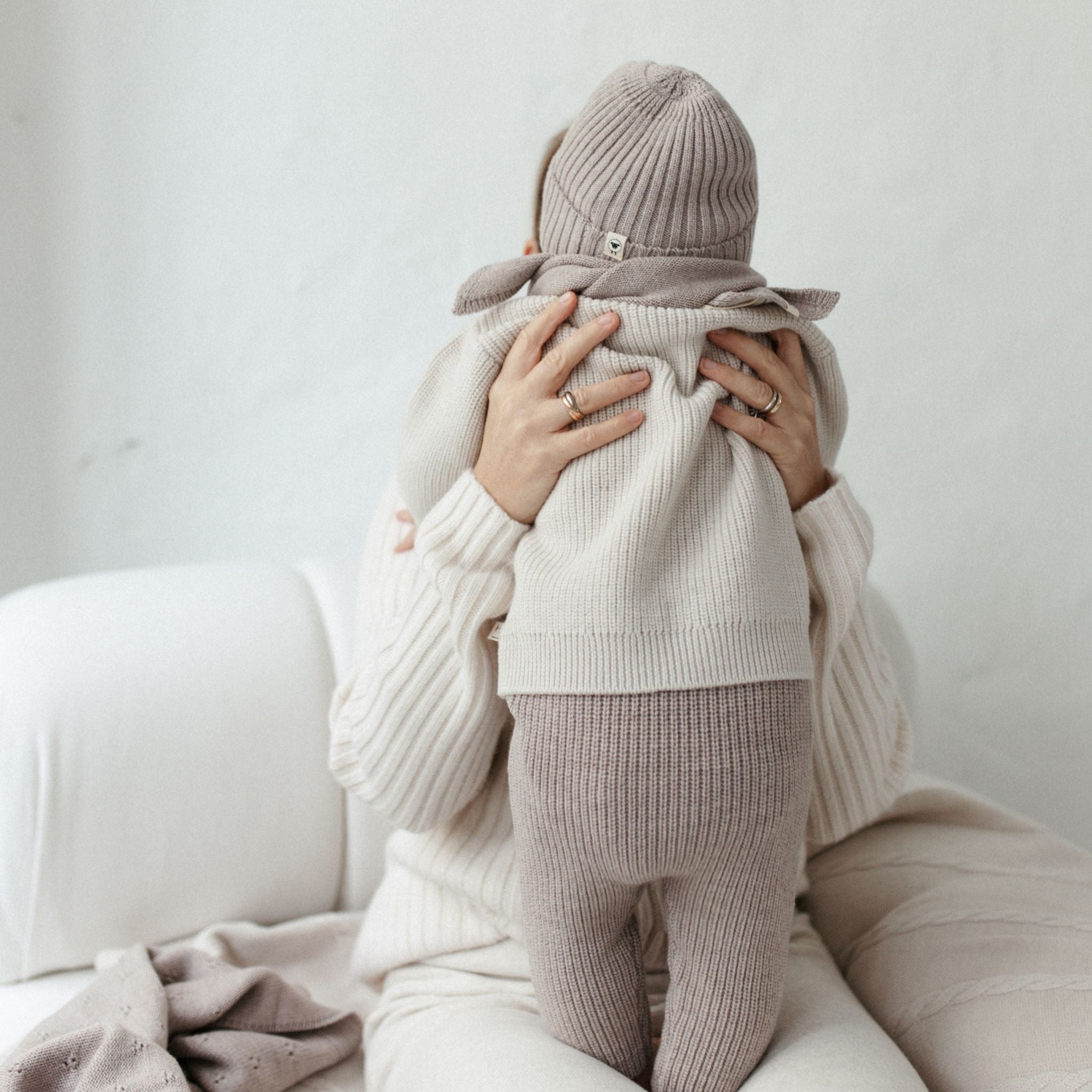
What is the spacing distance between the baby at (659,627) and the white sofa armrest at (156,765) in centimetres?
46

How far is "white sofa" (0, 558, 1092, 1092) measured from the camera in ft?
3.56

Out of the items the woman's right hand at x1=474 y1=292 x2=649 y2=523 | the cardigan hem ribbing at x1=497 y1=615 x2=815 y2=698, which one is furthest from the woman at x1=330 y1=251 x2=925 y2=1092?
the cardigan hem ribbing at x1=497 y1=615 x2=815 y2=698

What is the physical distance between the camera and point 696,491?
0.79 meters

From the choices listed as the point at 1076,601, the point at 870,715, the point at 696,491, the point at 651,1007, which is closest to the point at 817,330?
the point at 696,491

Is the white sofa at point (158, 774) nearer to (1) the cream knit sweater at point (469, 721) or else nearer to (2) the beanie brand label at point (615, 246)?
(1) the cream knit sweater at point (469, 721)

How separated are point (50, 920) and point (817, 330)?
3.06ft

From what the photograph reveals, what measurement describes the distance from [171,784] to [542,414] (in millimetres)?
613

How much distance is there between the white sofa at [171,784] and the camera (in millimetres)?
1085

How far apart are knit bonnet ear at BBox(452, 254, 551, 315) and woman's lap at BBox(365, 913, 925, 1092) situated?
1.83ft

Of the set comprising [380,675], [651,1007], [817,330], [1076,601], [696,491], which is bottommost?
[651,1007]

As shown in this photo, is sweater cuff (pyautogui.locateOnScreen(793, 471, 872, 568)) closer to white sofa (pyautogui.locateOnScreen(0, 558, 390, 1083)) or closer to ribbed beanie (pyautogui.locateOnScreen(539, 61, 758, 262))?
ribbed beanie (pyautogui.locateOnScreen(539, 61, 758, 262))

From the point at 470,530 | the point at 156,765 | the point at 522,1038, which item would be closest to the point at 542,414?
the point at 470,530

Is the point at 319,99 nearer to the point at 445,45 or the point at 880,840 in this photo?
the point at 445,45

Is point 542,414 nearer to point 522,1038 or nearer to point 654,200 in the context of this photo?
point 654,200
